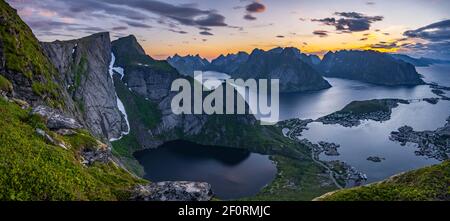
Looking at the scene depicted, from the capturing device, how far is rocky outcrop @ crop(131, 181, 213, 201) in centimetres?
4884

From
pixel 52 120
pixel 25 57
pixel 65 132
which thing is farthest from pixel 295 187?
pixel 52 120

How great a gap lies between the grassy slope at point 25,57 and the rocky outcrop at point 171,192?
7027cm

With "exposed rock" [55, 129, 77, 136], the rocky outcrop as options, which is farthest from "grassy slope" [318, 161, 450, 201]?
"exposed rock" [55, 129, 77, 136]

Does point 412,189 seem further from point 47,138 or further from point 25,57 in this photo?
point 25,57

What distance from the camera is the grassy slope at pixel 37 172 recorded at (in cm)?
3328

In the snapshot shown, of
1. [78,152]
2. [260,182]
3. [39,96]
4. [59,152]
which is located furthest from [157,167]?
[59,152]

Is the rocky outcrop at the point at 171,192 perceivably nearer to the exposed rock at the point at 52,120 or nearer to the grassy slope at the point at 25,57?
the exposed rock at the point at 52,120
